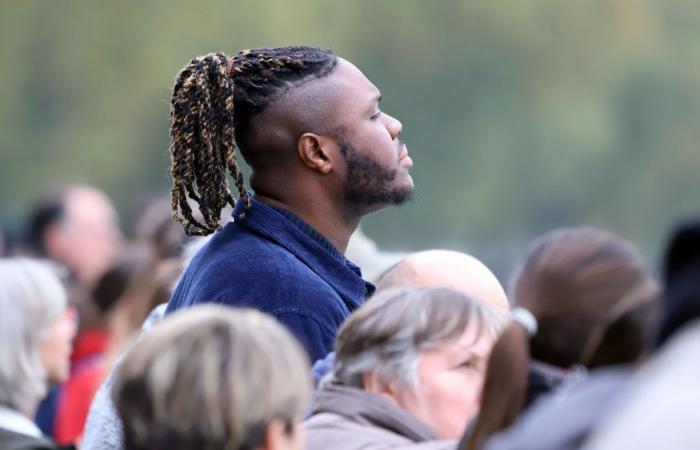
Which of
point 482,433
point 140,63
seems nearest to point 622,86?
point 140,63

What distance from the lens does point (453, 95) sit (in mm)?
13453

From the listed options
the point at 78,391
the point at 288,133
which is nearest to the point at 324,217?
the point at 288,133

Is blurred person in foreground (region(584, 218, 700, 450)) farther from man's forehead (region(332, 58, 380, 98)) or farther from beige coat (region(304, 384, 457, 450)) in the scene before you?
man's forehead (region(332, 58, 380, 98))

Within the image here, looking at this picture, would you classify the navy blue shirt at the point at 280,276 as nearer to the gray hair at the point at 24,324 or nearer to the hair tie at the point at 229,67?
the hair tie at the point at 229,67

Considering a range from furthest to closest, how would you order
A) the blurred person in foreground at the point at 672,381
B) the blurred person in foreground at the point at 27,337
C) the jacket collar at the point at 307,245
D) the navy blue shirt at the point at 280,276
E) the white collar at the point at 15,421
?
1. the blurred person in foreground at the point at 27,337
2. the white collar at the point at 15,421
3. the jacket collar at the point at 307,245
4. the navy blue shirt at the point at 280,276
5. the blurred person in foreground at the point at 672,381

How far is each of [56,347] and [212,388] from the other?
7.96 feet

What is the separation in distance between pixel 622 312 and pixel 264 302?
1205 mm

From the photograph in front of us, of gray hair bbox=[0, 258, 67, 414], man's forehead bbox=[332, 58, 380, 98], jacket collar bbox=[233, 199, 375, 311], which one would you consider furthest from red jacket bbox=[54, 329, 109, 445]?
man's forehead bbox=[332, 58, 380, 98]

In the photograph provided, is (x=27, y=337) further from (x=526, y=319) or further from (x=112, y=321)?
(x=526, y=319)

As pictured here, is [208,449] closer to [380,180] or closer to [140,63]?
[380,180]

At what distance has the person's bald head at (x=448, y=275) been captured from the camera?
3316 mm

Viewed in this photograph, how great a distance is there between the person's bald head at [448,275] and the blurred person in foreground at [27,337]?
111 centimetres

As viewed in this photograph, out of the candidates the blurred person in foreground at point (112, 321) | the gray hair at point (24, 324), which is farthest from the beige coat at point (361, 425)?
the blurred person in foreground at point (112, 321)

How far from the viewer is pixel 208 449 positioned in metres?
2.21
